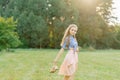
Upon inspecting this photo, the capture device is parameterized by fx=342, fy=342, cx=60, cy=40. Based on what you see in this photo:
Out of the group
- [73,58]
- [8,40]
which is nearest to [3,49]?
[8,40]

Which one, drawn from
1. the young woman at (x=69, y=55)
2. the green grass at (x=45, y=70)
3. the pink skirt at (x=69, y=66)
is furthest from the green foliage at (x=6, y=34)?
the pink skirt at (x=69, y=66)

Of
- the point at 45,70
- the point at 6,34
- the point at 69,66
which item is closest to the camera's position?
the point at 69,66

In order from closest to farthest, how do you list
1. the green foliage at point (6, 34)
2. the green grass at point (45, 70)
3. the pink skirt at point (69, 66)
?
the pink skirt at point (69, 66), the green grass at point (45, 70), the green foliage at point (6, 34)

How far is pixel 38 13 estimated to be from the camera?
143 feet

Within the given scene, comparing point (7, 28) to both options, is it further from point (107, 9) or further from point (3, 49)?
point (107, 9)

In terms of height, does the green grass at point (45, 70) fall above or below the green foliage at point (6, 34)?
below

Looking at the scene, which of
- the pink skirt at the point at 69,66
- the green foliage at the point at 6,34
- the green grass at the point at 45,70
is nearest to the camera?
the pink skirt at the point at 69,66

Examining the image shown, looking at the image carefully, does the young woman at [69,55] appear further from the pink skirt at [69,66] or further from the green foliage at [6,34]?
the green foliage at [6,34]

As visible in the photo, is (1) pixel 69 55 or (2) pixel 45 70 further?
(2) pixel 45 70

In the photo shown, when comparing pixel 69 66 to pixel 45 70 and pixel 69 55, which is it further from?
pixel 45 70

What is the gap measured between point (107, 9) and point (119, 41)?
5.00 m

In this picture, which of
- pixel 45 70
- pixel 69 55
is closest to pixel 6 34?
pixel 45 70

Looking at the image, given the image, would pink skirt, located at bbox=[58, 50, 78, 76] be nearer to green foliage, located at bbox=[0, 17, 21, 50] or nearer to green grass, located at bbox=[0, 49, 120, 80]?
green grass, located at bbox=[0, 49, 120, 80]

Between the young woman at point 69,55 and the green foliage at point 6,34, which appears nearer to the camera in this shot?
the young woman at point 69,55
